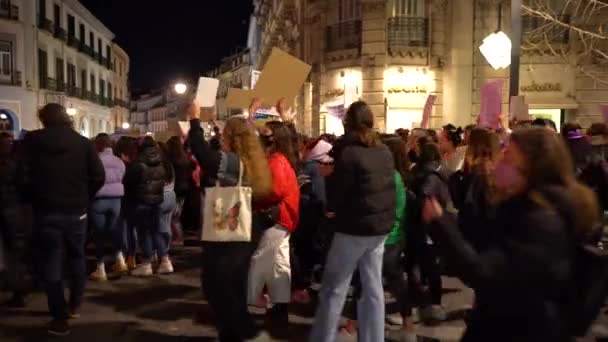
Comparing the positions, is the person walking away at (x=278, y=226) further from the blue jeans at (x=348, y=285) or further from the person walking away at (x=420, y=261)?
the person walking away at (x=420, y=261)

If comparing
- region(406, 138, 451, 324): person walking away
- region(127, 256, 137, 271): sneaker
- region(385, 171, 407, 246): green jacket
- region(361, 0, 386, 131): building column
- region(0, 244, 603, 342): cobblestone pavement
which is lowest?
region(0, 244, 603, 342): cobblestone pavement

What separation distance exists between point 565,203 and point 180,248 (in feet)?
27.2

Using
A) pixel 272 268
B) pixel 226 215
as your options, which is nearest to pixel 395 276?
pixel 272 268

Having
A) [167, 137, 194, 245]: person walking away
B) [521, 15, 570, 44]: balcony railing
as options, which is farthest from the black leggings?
[521, 15, 570, 44]: balcony railing

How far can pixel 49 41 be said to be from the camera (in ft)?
125

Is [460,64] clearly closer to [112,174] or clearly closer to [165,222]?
[165,222]

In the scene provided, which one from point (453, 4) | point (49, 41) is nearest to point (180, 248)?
point (453, 4)

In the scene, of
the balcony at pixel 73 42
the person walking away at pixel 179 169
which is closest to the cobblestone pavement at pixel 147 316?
the person walking away at pixel 179 169

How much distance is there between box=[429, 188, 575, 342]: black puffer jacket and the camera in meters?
2.54

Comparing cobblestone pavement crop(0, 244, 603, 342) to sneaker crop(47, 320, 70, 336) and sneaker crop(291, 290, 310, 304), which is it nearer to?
sneaker crop(47, 320, 70, 336)

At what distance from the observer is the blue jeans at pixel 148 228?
802 cm

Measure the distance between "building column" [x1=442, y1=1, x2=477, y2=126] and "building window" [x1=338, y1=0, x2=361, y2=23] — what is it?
120 inches

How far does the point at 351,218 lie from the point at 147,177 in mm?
3957

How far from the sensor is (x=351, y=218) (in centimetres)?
461
